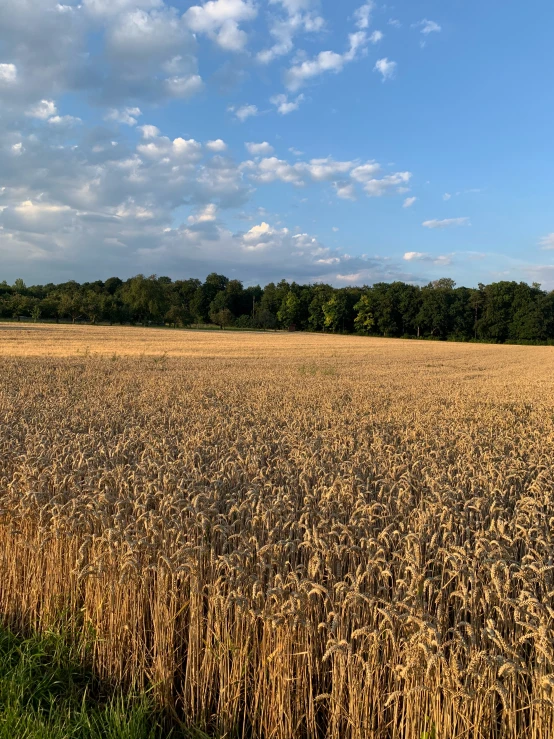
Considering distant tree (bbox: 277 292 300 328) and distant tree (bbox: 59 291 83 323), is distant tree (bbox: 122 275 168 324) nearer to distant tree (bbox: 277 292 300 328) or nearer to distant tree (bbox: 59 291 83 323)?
distant tree (bbox: 59 291 83 323)

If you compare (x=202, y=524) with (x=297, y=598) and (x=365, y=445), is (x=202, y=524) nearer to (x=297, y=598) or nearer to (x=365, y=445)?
(x=297, y=598)

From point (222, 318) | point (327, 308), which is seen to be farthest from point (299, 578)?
point (327, 308)

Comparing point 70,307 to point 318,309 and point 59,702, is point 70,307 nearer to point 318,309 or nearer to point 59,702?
point 318,309

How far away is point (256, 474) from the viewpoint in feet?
19.5

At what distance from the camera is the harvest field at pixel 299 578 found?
279 centimetres

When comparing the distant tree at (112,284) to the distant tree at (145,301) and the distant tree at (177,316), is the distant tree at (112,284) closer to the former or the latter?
the distant tree at (145,301)

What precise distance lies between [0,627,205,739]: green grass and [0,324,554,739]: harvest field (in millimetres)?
151

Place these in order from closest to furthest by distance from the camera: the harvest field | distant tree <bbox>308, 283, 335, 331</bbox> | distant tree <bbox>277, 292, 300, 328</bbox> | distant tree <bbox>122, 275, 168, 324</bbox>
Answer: the harvest field < distant tree <bbox>122, 275, 168, 324</bbox> < distant tree <bbox>308, 283, 335, 331</bbox> < distant tree <bbox>277, 292, 300, 328</bbox>

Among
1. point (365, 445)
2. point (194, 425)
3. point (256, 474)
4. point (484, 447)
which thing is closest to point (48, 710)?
point (256, 474)

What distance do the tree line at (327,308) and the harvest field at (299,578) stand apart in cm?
9099

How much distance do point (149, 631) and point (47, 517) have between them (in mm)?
1739

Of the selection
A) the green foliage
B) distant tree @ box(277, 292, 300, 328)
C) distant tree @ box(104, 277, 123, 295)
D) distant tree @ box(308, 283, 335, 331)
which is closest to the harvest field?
the green foliage

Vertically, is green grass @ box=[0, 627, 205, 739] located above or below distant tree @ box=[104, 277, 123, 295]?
below

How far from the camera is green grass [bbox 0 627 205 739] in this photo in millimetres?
2852
